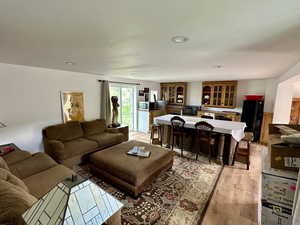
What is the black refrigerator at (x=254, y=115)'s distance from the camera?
4.54 metres

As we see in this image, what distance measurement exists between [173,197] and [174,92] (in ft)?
16.5

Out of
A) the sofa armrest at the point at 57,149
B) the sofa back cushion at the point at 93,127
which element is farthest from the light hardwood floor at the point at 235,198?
the sofa back cushion at the point at 93,127

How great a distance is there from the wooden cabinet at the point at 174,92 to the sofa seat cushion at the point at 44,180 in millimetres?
5322

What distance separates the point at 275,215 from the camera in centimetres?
129

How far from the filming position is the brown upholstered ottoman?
2131mm

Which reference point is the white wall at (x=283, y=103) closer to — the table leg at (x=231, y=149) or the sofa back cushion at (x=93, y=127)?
the table leg at (x=231, y=149)

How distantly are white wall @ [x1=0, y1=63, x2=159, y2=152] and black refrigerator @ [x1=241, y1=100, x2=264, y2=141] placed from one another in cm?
527

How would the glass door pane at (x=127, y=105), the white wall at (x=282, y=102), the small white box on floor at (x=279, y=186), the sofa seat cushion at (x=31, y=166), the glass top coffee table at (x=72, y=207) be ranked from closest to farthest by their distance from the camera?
the glass top coffee table at (x=72, y=207) → the small white box on floor at (x=279, y=186) → the sofa seat cushion at (x=31, y=166) → the white wall at (x=282, y=102) → the glass door pane at (x=127, y=105)

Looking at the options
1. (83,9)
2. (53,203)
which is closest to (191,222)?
(53,203)

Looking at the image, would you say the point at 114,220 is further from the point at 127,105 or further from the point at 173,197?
the point at 127,105

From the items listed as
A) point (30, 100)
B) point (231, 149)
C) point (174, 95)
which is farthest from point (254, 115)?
point (30, 100)

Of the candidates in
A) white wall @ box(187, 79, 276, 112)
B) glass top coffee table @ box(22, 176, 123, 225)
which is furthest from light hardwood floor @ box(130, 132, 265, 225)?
white wall @ box(187, 79, 276, 112)

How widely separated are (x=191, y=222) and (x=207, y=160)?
1965mm

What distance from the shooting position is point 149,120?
5.71 metres
